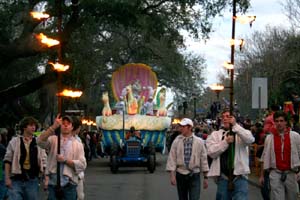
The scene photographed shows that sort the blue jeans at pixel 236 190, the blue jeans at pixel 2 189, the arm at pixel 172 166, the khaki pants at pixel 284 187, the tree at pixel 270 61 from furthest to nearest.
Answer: the tree at pixel 270 61
the blue jeans at pixel 2 189
the arm at pixel 172 166
the khaki pants at pixel 284 187
the blue jeans at pixel 236 190

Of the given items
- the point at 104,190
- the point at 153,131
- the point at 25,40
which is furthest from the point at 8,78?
the point at 104,190

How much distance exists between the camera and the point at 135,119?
110ft

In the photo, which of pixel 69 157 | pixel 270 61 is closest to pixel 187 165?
pixel 69 157

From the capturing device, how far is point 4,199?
46.5 ft

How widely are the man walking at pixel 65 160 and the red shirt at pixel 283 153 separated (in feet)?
9.26

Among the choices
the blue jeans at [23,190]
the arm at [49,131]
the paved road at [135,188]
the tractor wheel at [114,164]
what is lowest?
the paved road at [135,188]

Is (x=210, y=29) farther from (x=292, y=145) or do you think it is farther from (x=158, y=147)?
(x=292, y=145)

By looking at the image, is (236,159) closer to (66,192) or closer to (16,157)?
(66,192)

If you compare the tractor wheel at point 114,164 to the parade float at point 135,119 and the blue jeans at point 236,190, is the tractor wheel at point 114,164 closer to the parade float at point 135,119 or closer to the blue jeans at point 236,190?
the parade float at point 135,119

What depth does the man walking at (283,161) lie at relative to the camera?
10.4 metres

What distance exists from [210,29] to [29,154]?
70.5ft

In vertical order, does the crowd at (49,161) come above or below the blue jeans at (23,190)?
above

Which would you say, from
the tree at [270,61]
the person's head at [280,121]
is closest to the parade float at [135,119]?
the tree at [270,61]

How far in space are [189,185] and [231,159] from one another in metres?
1.28
